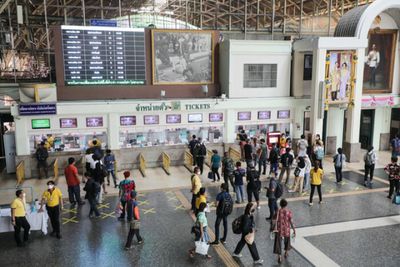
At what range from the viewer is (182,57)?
18.5m

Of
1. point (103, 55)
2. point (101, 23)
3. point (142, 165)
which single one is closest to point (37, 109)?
point (103, 55)

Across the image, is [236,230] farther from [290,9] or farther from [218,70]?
[290,9]

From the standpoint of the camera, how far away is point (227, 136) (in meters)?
18.8

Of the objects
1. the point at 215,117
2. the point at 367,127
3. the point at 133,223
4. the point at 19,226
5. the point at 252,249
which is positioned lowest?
the point at 252,249

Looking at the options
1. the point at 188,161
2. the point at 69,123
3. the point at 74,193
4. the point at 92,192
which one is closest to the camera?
the point at 92,192

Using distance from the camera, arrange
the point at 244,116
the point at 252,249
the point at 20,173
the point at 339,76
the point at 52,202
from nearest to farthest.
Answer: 1. the point at 252,249
2. the point at 52,202
3. the point at 20,173
4. the point at 339,76
5. the point at 244,116

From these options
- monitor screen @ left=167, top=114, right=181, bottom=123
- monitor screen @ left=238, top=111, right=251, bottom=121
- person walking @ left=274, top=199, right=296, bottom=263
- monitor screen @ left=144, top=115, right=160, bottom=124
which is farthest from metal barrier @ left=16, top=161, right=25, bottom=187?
person walking @ left=274, top=199, right=296, bottom=263

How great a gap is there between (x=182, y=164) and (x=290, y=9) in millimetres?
17532

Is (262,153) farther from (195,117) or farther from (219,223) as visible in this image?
(219,223)

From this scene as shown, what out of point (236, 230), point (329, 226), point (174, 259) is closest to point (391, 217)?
point (329, 226)

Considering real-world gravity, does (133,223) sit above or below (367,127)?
below

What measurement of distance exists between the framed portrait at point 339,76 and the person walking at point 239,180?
8.23m

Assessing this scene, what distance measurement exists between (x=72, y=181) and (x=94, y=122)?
4.98m

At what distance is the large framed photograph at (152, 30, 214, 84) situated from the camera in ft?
59.4
